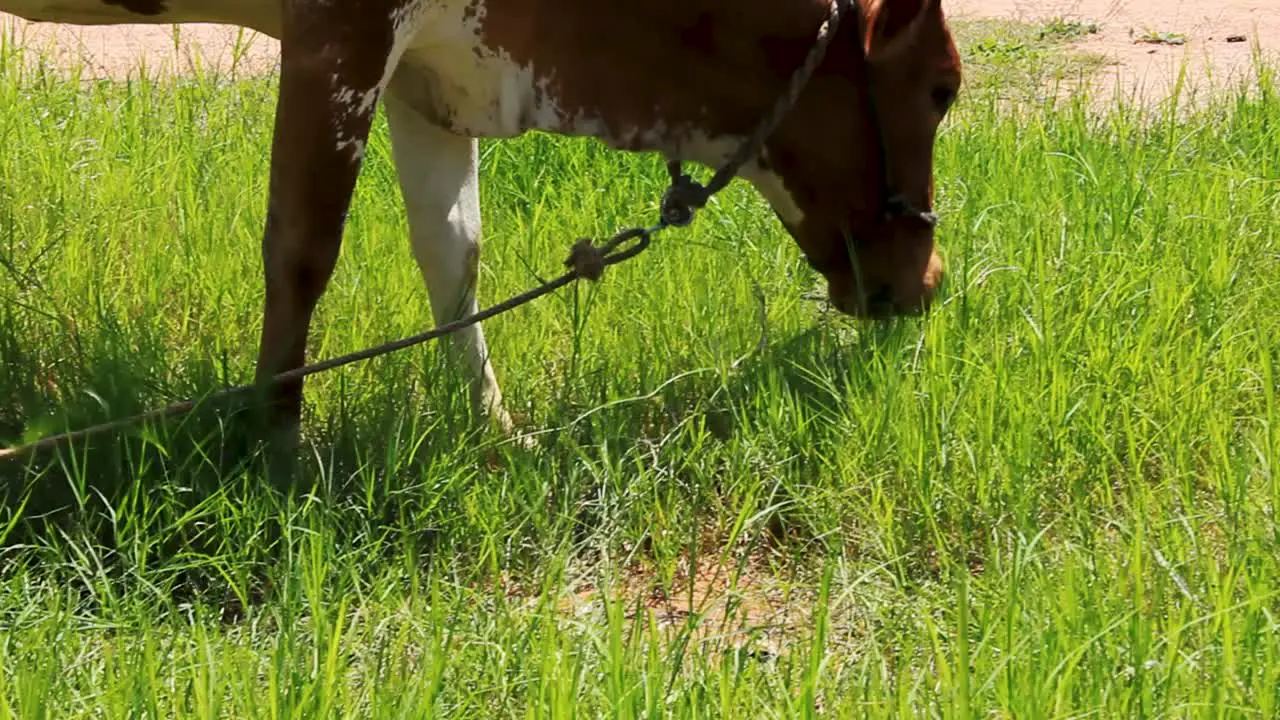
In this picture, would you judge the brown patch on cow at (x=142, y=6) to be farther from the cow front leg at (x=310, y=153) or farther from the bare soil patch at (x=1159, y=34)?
the bare soil patch at (x=1159, y=34)

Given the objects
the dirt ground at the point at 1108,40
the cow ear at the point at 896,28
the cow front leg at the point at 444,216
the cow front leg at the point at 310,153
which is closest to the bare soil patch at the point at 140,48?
the dirt ground at the point at 1108,40

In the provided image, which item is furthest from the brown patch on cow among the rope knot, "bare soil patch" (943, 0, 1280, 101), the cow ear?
"bare soil patch" (943, 0, 1280, 101)

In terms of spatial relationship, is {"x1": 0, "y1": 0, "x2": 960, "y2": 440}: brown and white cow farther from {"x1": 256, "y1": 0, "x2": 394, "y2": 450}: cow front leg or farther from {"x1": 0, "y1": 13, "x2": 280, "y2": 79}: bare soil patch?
{"x1": 0, "y1": 13, "x2": 280, "y2": 79}: bare soil patch

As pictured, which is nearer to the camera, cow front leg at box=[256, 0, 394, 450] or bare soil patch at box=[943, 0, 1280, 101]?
cow front leg at box=[256, 0, 394, 450]

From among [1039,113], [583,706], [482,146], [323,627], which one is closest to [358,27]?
[323,627]

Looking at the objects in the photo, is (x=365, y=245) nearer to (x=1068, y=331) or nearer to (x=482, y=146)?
(x=482, y=146)

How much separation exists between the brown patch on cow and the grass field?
2.16 feet

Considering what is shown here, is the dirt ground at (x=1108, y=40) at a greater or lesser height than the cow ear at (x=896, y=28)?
lesser

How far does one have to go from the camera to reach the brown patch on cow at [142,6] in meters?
3.14

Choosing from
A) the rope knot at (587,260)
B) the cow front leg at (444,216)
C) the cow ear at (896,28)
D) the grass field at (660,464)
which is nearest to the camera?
the grass field at (660,464)

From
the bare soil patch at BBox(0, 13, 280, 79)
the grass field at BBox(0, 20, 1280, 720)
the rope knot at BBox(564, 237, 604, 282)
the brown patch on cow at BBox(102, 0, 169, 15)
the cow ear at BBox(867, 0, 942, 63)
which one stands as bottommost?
the grass field at BBox(0, 20, 1280, 720)

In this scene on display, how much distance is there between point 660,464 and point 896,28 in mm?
918

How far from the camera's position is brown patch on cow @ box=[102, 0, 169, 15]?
314cm

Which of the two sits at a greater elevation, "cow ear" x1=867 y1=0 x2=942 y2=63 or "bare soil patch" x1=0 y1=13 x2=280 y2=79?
"cow ear" x1=867 y1=0 x2=942 y2=63
